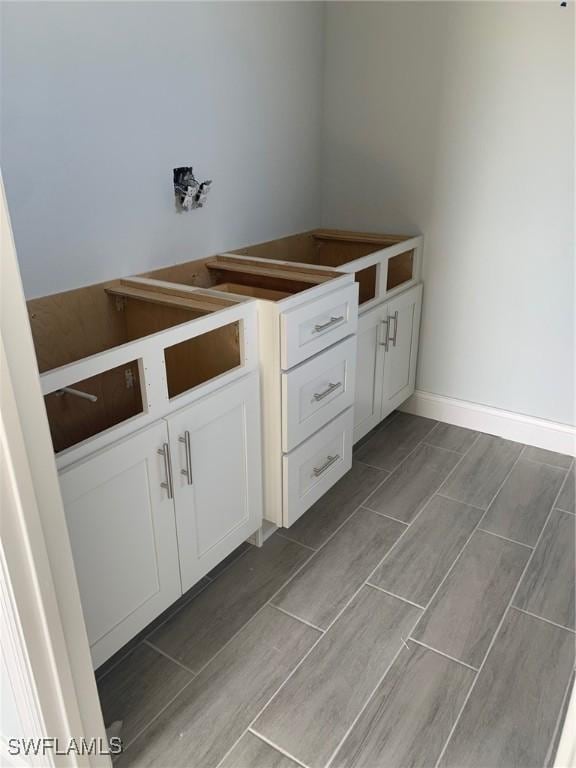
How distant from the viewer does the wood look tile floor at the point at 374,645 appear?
1362 mm

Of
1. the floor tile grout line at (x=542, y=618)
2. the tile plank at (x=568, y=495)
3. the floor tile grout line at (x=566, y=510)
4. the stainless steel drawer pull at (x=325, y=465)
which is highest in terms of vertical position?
the stainless steel drawer pull at (x=325, y=465)

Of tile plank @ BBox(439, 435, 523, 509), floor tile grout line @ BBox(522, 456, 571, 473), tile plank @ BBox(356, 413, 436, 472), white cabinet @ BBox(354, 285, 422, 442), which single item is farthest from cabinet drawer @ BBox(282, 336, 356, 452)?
floor tile grout line @ BBox(522, 456, 571, 473)

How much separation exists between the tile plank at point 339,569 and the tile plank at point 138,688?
0.37 m

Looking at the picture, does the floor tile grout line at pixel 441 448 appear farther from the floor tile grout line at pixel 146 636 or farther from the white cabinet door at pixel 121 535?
the white cabinet door at pixel 121 535

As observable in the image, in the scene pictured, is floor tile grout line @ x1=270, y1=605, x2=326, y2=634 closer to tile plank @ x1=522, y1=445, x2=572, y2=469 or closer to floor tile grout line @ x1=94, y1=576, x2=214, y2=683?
floor tile grout line @ x1=94, y1=576, x2=214, y2=683

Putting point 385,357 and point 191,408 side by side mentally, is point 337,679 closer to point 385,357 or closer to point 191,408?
point 191,408

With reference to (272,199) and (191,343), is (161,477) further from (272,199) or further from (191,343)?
(272,199)

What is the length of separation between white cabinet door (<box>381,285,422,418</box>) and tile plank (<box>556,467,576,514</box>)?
0.76 metres

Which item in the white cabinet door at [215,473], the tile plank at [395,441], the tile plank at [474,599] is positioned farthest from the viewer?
the tile plank at [395,441]

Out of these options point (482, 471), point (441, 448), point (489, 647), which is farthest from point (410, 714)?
point (441, 448)

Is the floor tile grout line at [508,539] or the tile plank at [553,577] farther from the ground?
the floor tile grout line at [508,539]

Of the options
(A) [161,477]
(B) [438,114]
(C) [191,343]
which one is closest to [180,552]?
(A) [161,477]

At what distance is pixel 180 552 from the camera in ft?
5.20

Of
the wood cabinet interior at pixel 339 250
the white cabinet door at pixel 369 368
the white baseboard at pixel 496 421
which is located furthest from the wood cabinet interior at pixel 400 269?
the white baseboard at pixel 496 421
